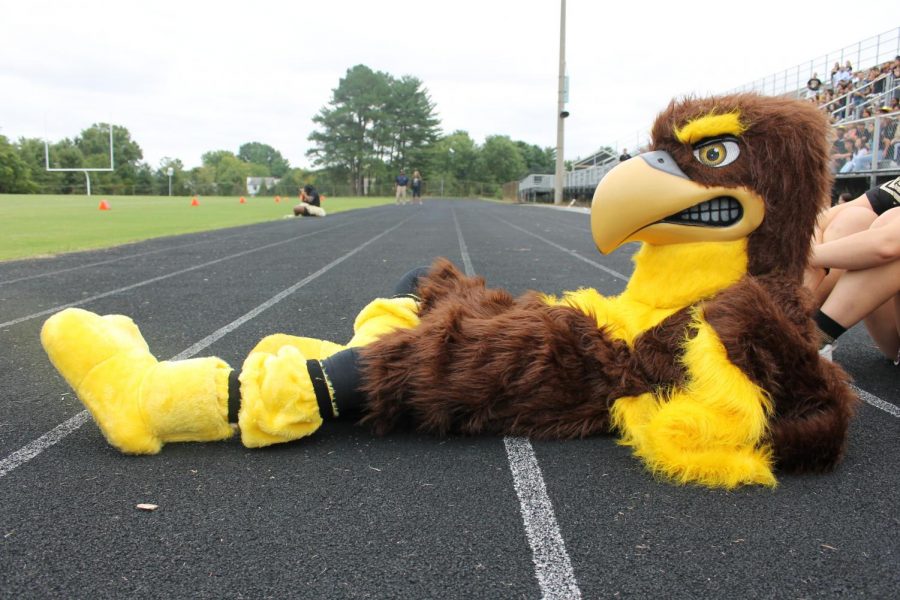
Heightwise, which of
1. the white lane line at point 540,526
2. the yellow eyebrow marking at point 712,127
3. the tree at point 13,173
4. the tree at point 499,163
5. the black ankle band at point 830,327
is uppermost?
the tree at point 499,163

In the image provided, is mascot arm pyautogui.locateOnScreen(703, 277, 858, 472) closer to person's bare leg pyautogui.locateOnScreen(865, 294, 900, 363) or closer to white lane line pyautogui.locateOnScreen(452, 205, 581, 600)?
white lane line pyautogui.locateOnScreen(452, 205, 581, 600)

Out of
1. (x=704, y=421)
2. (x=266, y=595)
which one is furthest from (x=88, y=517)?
(x=704, y=421)

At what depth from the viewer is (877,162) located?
1145 centimetres

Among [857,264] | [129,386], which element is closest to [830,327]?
Result: [857,264]

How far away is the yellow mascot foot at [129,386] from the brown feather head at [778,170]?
5.92 feet

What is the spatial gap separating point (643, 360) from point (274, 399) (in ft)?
4.11

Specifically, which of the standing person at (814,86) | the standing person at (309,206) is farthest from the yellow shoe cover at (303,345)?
the standing person at (814,86)

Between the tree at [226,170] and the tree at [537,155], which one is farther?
the tree at [537,155]

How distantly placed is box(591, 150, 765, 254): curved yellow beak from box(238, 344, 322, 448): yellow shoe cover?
1163 mm

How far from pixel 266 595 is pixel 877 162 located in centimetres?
1326

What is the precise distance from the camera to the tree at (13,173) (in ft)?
181

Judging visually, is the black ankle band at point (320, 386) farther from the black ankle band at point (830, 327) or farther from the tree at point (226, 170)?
the tree at point (226, 170)

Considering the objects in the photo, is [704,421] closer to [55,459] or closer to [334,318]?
[55,459]

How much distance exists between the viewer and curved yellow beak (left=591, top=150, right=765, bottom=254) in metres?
2.09
